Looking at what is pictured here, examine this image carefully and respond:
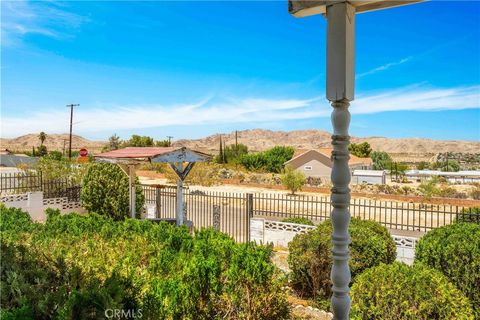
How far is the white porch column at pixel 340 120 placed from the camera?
255cm

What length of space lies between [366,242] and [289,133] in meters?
141

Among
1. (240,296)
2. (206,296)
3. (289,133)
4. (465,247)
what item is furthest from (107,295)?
(289,133)

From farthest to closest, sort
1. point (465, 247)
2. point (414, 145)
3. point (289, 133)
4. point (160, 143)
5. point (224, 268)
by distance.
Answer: point (289, 133)
point (414, 145)
point (160, 143)
point (465, 247)
point (224, 268)

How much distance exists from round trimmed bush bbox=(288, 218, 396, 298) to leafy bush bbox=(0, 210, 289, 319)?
7.20 ft

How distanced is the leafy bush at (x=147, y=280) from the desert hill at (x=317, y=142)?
10825cm

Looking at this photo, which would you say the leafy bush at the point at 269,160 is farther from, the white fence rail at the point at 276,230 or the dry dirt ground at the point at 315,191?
the white fence rail at the point at 276,230

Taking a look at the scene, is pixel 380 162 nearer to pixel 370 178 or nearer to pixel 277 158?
pixel 277 158

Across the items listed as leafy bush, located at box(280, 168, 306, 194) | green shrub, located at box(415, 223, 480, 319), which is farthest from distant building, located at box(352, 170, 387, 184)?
green shrub, located at box(415, 223, 480, 319)

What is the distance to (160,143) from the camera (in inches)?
2032

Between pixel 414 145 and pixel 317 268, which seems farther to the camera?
pixel 414 145

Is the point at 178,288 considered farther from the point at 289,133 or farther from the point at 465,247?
the point at 289,133

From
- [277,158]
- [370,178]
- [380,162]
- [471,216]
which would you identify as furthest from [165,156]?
[380,162]

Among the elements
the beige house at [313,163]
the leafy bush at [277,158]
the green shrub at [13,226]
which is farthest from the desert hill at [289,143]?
the green shrub at [13,226]

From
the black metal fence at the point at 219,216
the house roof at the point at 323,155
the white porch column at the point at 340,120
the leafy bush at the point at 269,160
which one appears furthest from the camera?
the leafy bush at the point at 269,160
